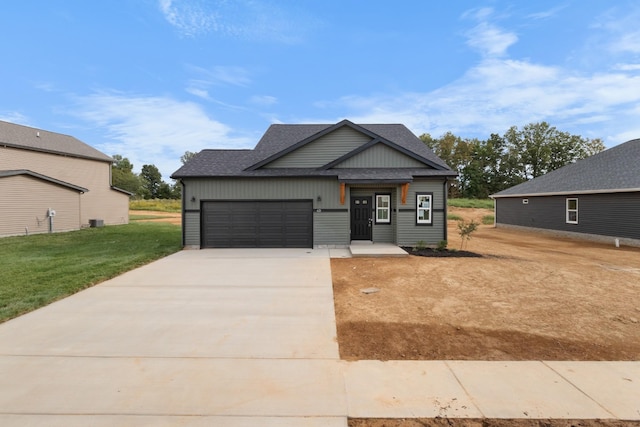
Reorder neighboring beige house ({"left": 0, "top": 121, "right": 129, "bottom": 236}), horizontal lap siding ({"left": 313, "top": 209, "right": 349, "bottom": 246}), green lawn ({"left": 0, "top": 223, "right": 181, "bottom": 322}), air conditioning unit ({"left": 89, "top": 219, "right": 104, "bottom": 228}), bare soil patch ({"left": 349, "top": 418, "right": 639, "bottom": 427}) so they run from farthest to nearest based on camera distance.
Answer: air conditioning unit ({"left": 89, "top": 219, "right": 104, "bottom": 228}) < neighboring beige house ({"left": 0, "top": 121, "right": 129, "bottom": 236}) < horizontal lap siding ({"left": 313, "top": 209, "right": 349, "bottom": 246}) < green lawn ({"left": 0, "top": 223, "right": 181, "bottom": 322}) < bare soil patch ({"left": 349, "top": 418, "right": 639, "bottom": 427})

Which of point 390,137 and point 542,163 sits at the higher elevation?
point 542,163

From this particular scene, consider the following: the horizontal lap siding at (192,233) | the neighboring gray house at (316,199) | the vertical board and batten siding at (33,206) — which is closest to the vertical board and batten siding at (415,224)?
the neighboring gray house at (316,199)

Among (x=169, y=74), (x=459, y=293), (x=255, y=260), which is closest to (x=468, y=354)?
(x=459, y=293)

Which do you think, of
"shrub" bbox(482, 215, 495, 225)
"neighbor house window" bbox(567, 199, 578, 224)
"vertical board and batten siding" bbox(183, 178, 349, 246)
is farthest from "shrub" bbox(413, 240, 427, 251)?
"shrub" bbox(482, 215, 495, 225)

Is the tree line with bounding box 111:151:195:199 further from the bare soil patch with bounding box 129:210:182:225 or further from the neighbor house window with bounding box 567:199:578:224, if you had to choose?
the neighbor house window with bounding box 567:199:578:224

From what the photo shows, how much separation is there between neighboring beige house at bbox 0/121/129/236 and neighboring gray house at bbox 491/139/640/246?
31787mm

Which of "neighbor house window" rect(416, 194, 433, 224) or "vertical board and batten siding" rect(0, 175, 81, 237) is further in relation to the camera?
"vertical board and batten siding" rect(0, 175, 81, 237)

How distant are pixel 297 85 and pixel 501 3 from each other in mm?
14574

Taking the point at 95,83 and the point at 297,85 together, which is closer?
the point at 95,83

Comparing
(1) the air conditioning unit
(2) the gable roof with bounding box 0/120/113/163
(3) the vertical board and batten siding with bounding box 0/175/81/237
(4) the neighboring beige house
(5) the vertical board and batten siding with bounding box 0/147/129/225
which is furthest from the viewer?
(1) the air conditioning unit

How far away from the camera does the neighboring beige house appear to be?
1598 cm

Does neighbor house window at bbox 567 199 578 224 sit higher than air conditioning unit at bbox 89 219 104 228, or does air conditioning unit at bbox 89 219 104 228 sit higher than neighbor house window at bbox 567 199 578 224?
neighbor house window at bbox 567 199 578 224

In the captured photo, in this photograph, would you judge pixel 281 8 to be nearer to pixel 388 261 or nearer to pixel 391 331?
pixel 388 261

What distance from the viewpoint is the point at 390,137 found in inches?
620
